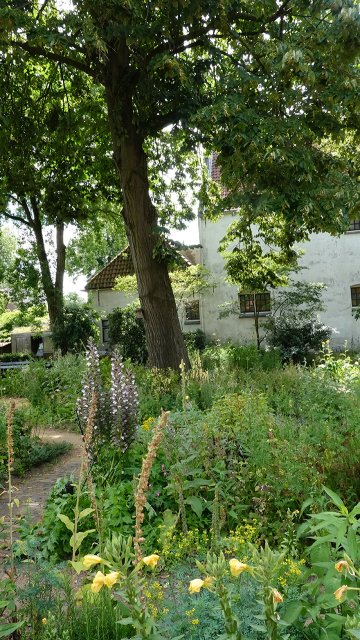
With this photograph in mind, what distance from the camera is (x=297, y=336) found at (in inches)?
795

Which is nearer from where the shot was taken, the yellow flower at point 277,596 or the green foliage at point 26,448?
the yellow flower at point 277,596

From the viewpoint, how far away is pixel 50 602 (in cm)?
264

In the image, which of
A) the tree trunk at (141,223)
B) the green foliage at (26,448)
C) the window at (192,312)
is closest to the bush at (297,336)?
the window at (192,312)

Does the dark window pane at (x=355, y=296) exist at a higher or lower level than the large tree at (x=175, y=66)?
lower

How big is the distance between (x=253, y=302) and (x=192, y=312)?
333cm

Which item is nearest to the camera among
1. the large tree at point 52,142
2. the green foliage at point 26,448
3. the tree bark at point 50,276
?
the green foliage at point 26,448

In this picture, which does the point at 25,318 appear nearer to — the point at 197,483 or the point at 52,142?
the point at 52,142

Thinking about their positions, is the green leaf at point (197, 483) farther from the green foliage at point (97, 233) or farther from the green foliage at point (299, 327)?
the green foliage at point (299, 327)

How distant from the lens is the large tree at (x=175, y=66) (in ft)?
29.2

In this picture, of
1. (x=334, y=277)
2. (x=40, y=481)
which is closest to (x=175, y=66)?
(x=40, y=481)

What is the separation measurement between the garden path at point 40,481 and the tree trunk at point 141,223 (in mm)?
3570

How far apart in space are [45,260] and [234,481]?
2042 centimetres

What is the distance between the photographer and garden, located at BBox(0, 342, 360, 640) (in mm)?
1860

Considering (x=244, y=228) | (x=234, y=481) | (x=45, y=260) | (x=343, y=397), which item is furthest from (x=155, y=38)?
(x=45, y=260)
